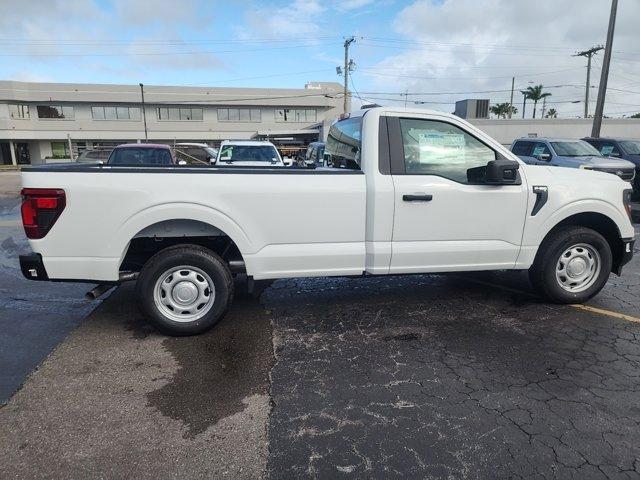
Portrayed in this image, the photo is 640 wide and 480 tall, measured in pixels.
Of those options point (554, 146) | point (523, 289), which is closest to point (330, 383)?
point (523, 289)

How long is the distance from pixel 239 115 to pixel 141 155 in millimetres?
45473

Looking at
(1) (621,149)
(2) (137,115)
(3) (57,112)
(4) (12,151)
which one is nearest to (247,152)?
(1) (621,149)

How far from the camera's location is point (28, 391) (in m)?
3.34

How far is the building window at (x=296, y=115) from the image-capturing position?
2213 inches

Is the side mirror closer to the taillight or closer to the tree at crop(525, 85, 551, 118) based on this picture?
the taillight

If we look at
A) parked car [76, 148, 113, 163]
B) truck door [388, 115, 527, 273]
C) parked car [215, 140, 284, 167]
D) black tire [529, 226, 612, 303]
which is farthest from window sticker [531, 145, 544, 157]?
parked car [76, 148, 113, 163]

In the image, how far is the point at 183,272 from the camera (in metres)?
4.12

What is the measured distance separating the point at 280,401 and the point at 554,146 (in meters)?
13.3

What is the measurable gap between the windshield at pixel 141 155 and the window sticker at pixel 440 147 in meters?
8.81

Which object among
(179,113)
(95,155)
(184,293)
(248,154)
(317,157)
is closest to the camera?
(184,293)

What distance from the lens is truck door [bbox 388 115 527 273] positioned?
4270mm

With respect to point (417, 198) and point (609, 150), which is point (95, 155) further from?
point (609, 150)

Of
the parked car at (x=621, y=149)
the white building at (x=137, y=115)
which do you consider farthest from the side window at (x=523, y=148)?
the white building at (x=137, y=115)

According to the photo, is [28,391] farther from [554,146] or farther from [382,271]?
[554,146]
